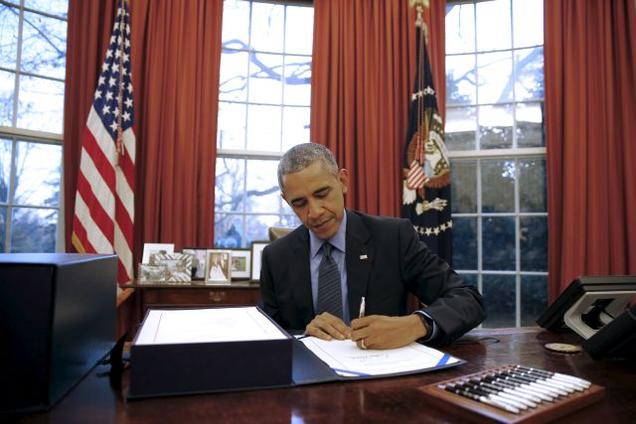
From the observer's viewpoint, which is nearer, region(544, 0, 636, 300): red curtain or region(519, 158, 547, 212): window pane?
region(544, 0, 636, 300): red curtain

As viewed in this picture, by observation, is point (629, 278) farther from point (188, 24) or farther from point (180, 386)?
point (188, 24)

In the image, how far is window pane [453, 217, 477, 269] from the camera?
3.73 m

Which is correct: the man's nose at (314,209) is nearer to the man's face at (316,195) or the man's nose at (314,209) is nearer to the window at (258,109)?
the man's face at (316,195)

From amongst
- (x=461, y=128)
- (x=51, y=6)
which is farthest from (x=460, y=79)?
(x=51, y=6)

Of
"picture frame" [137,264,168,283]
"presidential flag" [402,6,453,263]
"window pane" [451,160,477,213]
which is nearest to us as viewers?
"picture frame" [137,264,168,283]

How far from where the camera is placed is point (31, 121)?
10.4 ft

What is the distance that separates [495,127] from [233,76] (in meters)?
2.37

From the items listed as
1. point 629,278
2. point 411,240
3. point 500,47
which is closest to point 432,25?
point 500,47

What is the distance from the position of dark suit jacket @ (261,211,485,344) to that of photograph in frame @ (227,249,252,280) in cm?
145

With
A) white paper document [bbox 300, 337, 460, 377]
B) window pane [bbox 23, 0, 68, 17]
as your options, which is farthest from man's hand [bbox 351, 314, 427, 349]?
window pane [bbox 23, 0, 68, 17]

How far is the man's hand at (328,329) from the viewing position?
1.04m

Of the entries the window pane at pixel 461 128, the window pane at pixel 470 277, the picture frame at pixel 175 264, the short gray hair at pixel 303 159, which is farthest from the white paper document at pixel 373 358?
the window pane at pixel 461 128

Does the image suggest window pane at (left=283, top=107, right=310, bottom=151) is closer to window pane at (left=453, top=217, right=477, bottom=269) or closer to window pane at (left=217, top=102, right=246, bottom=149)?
window pane at (left=217, top=102, right=246, bottom=149)

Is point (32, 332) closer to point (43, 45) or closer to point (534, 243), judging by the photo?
point (43, 45)
